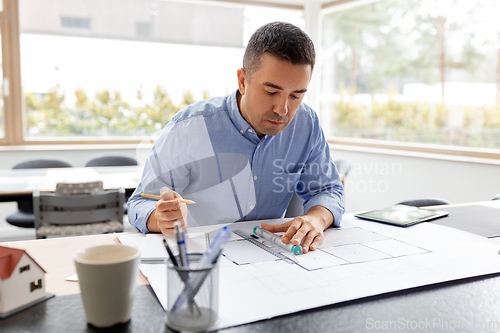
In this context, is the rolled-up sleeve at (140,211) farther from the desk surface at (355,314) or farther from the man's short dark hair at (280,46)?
the man's short dark hair at (280,46)

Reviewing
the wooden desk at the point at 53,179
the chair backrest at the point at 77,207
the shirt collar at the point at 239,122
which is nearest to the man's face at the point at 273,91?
the shirt collar at the point at 239,122

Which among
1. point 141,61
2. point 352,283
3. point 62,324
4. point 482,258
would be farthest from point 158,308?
point 141,61

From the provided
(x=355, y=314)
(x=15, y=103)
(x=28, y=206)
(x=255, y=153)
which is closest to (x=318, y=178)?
(x=255, y=153)

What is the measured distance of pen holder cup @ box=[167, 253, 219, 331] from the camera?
636 millimetres

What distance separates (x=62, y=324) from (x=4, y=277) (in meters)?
0.12

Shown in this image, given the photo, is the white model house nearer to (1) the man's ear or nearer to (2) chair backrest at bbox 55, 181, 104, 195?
(1) the man's ear

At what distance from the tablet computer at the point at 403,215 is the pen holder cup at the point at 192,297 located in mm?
878

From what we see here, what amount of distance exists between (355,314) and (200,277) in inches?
11.6

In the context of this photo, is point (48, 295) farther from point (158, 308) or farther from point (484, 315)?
point (484, 315)

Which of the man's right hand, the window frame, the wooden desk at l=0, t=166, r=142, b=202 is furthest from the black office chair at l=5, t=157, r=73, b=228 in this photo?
the man's right hand

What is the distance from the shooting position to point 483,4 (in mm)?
3928

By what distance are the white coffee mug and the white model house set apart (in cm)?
12

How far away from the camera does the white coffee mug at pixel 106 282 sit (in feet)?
2.09

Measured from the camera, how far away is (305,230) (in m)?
1.12
